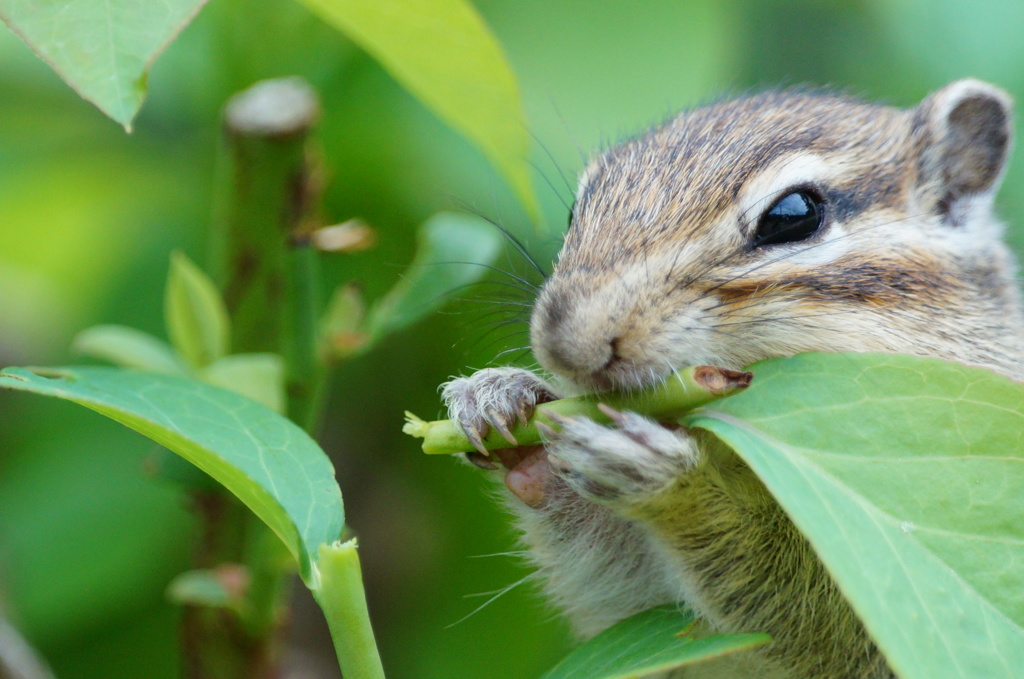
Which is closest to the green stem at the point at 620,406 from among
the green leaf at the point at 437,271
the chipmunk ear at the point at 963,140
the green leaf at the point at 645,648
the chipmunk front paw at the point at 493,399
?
the chipmunk front paw at the point at 493,399

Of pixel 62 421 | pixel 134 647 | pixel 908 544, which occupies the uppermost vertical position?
pixel 908 544

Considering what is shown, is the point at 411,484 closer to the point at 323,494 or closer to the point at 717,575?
the point at 717,575

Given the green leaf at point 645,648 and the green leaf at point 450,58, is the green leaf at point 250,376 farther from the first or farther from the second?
the green leaf at point 645,648

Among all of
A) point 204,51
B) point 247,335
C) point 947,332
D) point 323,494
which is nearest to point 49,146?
point 204,51

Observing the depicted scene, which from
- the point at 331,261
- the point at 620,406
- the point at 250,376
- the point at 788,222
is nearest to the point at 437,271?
the point at 250,376

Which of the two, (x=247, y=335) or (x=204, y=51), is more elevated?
(x=204, y=51)

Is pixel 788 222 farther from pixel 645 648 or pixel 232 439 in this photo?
pixel 232 439
